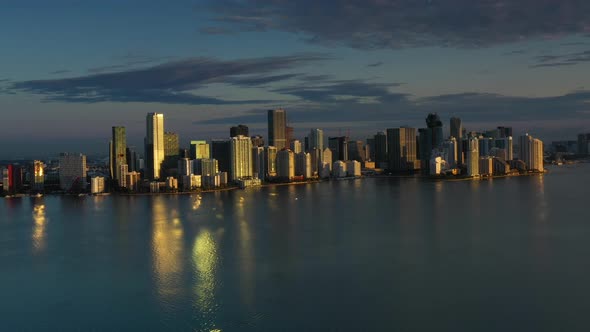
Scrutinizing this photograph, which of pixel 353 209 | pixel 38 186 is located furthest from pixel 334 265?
pixel 38 186

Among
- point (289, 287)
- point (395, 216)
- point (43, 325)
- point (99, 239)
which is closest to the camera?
point (43, 325)

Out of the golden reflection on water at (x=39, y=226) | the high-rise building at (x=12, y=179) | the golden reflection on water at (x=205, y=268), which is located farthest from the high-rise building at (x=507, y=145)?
the golden reflection on water at (x=205, y=268)

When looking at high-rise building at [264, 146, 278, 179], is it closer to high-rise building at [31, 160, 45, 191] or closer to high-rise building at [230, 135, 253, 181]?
high-rise building at [230, 135, 253, 181]

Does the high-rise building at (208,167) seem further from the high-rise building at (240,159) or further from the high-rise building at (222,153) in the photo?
the high-rise building at (222,153)

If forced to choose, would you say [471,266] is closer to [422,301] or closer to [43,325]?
[422,301]

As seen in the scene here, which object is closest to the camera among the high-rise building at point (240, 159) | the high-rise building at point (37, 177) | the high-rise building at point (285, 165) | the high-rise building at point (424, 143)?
the high-rise building at point (37, 177)

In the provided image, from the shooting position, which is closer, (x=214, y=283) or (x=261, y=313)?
(x=261, y=313)

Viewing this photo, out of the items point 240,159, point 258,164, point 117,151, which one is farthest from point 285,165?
point 117,151
